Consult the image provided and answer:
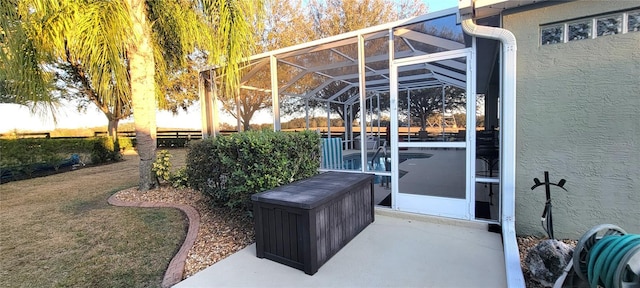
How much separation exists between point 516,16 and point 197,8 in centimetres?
486

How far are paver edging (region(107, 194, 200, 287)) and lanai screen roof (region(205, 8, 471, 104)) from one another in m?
2.65

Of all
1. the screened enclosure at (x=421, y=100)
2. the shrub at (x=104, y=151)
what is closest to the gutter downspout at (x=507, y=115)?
the screened enclosure at (x=421, y=100)

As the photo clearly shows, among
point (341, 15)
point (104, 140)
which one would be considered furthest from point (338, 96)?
point (104, 140)

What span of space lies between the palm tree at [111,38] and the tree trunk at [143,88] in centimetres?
2

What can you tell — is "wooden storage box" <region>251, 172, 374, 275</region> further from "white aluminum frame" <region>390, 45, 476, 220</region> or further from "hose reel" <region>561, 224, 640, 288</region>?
A: "hose reel" <region>561, 224, 640, 288</region>

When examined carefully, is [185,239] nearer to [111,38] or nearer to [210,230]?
[210,230]

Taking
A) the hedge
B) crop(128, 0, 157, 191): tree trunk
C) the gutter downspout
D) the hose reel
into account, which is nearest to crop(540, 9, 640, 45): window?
the gutter downspout

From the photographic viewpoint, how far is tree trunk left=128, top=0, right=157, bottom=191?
4.95 metres

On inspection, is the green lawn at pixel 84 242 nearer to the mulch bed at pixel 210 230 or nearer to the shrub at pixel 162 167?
the mulch bed at pixel 210 230

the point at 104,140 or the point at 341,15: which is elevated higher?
the point at 341,15

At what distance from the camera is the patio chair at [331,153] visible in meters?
5.86

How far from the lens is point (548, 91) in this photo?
298 cm

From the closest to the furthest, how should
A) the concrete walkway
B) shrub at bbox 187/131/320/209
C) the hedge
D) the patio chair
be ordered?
1. the concrete walkway
2. shrub at bbox 187/131/320/209
3. the patio chair
4. the hedge

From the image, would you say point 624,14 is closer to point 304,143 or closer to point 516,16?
point 516,16
